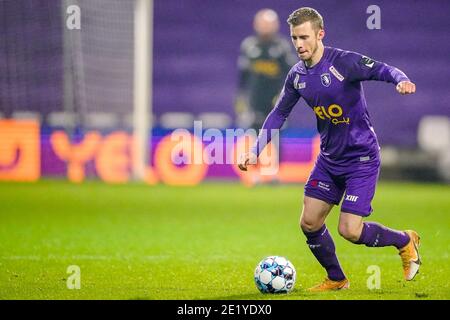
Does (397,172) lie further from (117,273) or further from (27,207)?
(117,273)

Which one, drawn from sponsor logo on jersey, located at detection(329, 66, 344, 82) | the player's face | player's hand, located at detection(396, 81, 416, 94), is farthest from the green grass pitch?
the player's face

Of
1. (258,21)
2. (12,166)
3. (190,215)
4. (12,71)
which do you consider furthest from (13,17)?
(190,215)

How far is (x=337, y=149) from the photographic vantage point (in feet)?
19.7

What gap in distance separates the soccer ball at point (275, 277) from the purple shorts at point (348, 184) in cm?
52

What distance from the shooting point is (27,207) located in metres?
11.2

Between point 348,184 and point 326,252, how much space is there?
0.46 meters

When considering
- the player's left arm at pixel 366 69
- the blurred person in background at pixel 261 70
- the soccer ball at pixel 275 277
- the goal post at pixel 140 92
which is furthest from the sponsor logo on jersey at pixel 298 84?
the goal post at pixel 140 92

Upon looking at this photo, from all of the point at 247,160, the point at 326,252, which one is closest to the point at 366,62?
the point at 247,160

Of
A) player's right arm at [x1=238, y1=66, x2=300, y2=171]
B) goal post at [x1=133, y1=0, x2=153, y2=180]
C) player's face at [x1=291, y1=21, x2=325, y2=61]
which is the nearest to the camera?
player's face at [x1=291, y1=21, x2=325, y2=61]

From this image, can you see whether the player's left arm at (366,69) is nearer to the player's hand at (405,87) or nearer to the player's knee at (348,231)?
the player's hand at (405,87)

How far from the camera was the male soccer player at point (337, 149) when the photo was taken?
5.92 meters

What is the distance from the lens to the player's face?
5.87 metres

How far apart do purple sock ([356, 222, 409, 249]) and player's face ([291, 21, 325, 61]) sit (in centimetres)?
114

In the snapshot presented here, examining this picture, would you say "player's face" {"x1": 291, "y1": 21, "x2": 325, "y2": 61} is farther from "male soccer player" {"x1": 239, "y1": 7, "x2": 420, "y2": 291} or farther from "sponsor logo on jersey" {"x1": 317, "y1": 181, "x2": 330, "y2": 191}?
"sponsor logo on jersey" {"x1": 317, "y1": 181, "x2": 330, "y2": 191}
